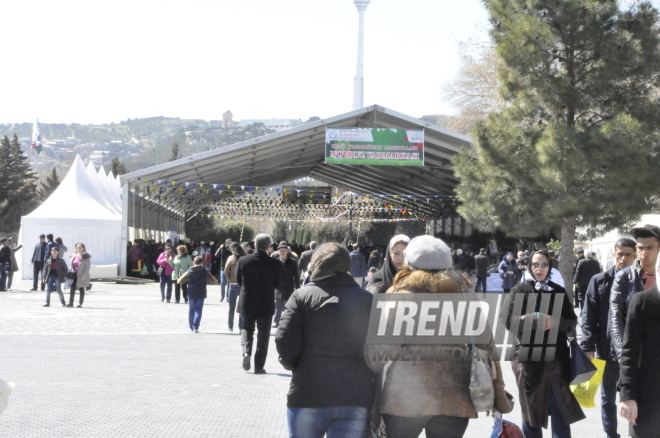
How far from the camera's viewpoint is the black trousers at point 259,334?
9.86 metres

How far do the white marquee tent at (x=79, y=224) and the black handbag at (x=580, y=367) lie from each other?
26649mm

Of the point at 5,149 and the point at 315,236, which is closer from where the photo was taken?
the point at 5,149

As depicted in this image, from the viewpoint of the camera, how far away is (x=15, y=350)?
11.7 meters

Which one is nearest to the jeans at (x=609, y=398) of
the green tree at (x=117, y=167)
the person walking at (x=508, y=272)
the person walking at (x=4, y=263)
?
the person walking at (x=508, y=272)

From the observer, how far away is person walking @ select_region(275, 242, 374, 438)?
4395mm

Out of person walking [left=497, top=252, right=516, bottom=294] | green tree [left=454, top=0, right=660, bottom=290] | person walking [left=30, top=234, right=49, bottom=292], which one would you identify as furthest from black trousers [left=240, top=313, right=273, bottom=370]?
person walking [left=30, top=234, right=49, bottom=292]

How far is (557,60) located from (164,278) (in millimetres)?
11139

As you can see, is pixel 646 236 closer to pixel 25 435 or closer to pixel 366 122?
pixel 25 435

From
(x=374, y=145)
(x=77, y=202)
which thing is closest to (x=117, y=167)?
(x=77, y=202)

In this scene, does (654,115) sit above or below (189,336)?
above

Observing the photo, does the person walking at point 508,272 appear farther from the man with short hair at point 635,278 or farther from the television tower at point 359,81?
the television tower at point 359,81

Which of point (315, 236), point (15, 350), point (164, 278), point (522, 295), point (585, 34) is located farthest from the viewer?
point (315, 236)

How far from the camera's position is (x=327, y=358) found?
4.46 m

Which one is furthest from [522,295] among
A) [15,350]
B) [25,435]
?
[15,350]
